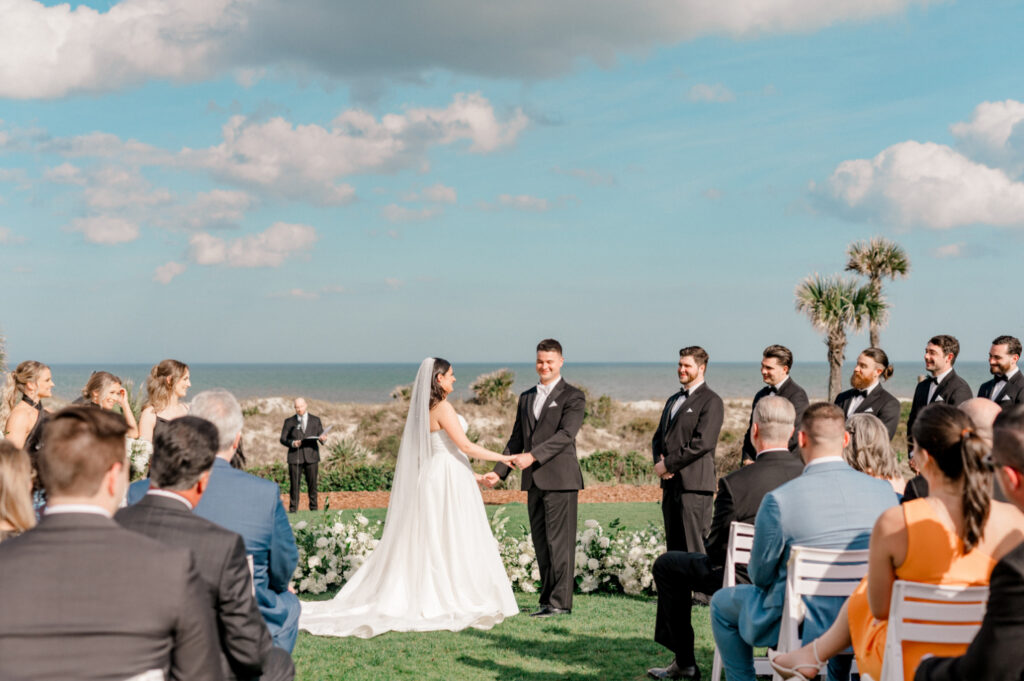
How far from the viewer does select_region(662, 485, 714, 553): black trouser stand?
7648mm

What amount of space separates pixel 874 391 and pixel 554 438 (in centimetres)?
311

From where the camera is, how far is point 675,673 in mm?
5504

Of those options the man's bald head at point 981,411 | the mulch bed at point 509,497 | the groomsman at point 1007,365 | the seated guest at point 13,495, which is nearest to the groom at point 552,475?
the man's bald head at point 981,411

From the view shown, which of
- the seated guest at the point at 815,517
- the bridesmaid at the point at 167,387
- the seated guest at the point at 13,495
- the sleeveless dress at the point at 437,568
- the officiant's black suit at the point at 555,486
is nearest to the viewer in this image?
the seated guest at the point at 13,495

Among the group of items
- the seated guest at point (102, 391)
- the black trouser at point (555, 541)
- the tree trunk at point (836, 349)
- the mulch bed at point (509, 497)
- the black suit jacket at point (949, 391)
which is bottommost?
the mulch bed at point (509, 497)

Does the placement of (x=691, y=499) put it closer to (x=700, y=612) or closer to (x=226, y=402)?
(x=700, y=612)

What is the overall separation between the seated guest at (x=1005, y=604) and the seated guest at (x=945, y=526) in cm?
68

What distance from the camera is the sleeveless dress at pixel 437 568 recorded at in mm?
7160

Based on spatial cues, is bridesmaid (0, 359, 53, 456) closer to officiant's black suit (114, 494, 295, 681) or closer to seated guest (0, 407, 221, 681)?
officiant's black suit (114, 494, 295, 681)

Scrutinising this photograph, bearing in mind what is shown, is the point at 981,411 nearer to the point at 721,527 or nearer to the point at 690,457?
the point at 721,527

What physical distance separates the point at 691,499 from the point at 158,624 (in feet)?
19.4

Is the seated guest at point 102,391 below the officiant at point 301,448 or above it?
above

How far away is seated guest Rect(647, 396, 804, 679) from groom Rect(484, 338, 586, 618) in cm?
194

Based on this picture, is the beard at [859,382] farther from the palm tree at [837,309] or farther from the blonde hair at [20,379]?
the palm tree at [837,309]
